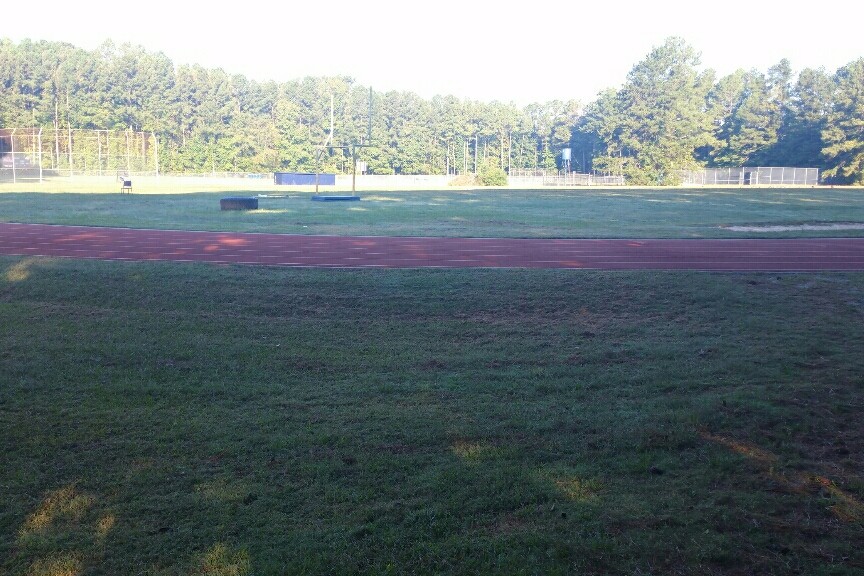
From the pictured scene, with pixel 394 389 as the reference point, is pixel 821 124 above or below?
above

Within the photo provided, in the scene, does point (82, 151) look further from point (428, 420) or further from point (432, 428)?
point (432, 428)

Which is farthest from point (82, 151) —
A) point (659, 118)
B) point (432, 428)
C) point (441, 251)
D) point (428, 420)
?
point (432, 428)

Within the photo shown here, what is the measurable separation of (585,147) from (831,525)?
120740 millimetres

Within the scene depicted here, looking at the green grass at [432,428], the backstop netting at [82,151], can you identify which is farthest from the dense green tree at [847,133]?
the green grass at [432,428]

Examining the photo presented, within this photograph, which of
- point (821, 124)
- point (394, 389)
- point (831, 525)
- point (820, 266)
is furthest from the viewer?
point (821, 124)

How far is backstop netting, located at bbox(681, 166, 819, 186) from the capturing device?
88188 mm

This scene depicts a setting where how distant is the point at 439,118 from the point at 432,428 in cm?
11768

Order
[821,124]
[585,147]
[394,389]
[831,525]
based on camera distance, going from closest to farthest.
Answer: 1. [831,525]
2. [394,389]
3. [821,124]
4. [585,147]

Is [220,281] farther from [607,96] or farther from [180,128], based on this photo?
[607,96]

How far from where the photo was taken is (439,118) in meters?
123

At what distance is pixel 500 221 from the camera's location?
2886 cm

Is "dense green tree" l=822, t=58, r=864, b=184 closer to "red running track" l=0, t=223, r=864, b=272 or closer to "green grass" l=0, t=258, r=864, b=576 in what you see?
"red running track" l=0, t=223, r=864, b=272

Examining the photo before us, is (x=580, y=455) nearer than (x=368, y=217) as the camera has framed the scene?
Yes

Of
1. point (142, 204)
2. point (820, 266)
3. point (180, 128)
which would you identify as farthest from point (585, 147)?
point (820, 266)
